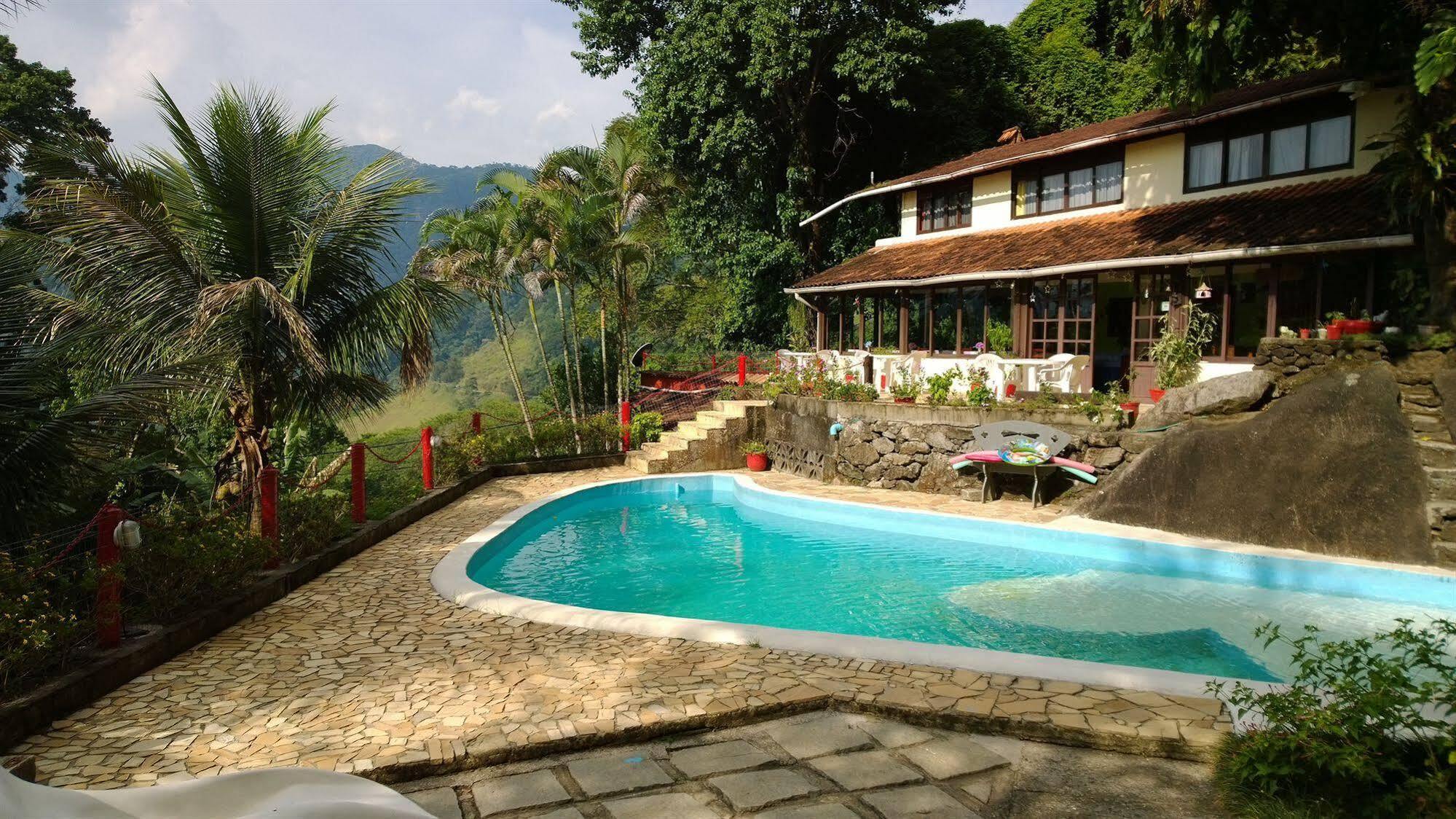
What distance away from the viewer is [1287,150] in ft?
45.1

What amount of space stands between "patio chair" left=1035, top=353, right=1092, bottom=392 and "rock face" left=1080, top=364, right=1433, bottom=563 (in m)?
2.60

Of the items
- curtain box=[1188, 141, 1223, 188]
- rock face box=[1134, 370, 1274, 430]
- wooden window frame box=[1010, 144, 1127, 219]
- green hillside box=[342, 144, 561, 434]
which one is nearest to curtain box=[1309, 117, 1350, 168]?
curtain box=[1188, 141, 1223, 188]

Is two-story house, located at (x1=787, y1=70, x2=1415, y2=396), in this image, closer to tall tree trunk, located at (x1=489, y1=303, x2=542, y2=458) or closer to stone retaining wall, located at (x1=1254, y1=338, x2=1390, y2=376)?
stone retaining wall, located at (x1=1254, y1=338, x2=1390, y2=376)

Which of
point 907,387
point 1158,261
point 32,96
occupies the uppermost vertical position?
point 32,96

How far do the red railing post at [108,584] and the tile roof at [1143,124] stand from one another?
593 inches

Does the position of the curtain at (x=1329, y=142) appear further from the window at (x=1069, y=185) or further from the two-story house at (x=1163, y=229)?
the window at (x=1069, y=185)

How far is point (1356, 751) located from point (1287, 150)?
1331 cm

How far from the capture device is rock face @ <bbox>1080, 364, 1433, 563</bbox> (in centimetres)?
952

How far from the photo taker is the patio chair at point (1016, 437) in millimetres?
12336

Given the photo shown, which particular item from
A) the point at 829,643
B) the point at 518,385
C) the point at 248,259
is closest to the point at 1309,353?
the point at 829,643

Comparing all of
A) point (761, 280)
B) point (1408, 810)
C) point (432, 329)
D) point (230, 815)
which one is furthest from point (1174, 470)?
point (761, 280)

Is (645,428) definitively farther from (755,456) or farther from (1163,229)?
(1163,229)

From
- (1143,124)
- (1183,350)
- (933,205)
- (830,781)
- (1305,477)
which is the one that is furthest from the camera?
(933,205)

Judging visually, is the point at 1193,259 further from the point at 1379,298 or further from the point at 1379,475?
the point at 1379,475
